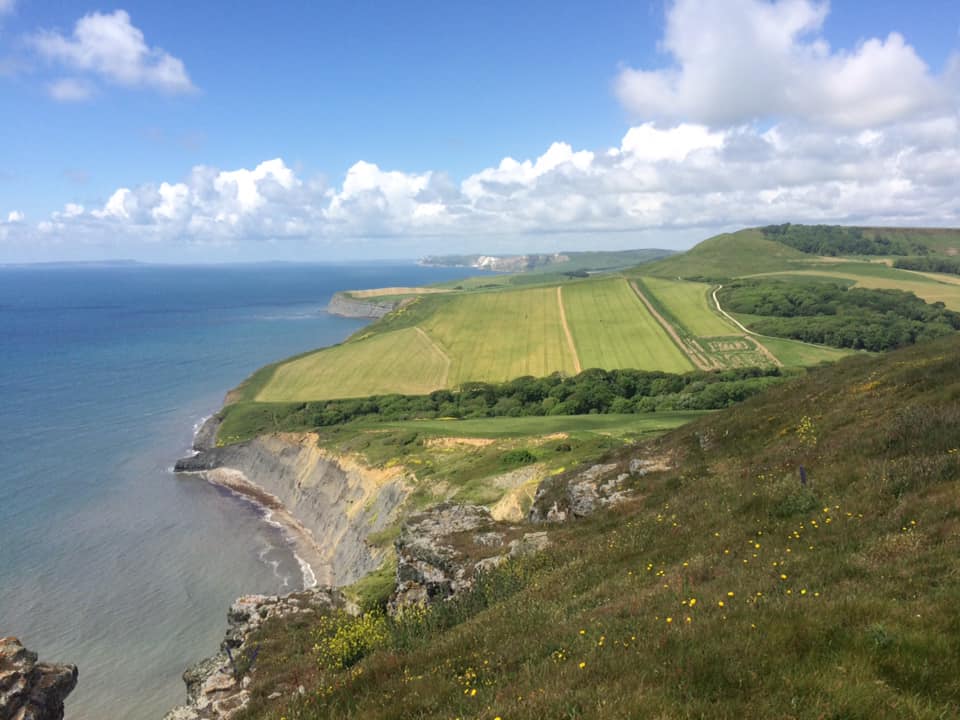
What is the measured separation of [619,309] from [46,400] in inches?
5511

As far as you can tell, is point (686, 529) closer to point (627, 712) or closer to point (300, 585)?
point (627, 712)

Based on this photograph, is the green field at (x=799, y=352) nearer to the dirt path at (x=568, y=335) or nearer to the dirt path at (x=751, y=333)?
the dirt path at (x=751, y=333)

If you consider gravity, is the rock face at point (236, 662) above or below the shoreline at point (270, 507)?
above

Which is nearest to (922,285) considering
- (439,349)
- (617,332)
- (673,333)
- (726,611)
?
(673,333)

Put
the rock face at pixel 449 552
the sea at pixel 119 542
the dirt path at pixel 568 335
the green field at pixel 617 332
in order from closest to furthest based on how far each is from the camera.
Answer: the rock face at pixel 449 552
the sea at pixel 119 542
the green field at pixel 617 332
the dirt path at pixel 568 335

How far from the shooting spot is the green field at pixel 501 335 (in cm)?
11481

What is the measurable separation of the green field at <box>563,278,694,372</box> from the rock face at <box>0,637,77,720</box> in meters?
98.0

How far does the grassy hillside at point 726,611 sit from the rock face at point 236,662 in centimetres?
79

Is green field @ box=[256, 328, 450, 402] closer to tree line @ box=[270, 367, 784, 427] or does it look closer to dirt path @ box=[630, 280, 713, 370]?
tree line @ box=[270, 367, 784, 427]

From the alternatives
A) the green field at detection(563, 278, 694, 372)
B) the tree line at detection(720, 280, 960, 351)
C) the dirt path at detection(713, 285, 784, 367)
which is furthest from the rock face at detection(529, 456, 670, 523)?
the tree line at detection(720, 280, 960, 351)

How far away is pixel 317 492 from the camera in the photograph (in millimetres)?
64625

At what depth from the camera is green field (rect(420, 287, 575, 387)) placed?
377 feet

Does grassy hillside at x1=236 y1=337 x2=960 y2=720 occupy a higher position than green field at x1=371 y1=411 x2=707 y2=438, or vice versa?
grassy hillside at x1=236 y1=337 x2=960 y2=720

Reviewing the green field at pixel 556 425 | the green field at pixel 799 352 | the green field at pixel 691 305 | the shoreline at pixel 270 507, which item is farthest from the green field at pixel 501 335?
the shoreline at pixel 270 507
